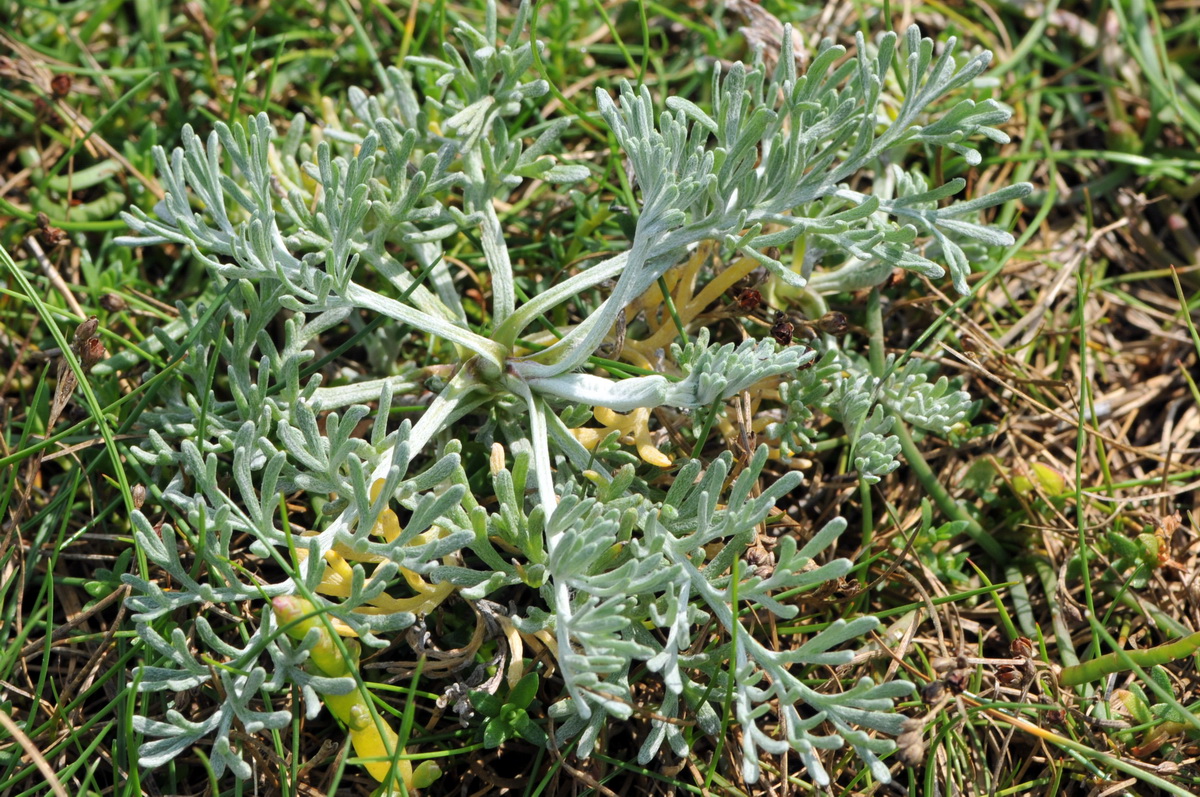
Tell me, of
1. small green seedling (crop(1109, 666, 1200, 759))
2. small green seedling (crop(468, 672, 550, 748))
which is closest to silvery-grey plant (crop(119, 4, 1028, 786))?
small green seedling (crop(468, 672, 550, 748))

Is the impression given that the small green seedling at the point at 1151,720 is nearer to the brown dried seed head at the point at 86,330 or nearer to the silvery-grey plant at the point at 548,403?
the silvery-grey plant at the point at 548,403

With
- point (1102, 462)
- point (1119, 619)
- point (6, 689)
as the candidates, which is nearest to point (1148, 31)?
point (1102, 462)

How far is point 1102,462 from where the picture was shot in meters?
3.32

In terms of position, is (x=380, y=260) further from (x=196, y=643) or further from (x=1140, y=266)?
(x=1140, y=266)

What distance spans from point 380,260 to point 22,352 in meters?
1.34

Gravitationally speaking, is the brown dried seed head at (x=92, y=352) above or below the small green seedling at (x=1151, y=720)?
above

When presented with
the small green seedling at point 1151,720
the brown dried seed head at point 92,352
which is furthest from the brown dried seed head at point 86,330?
the small green seedling at point 1151,720

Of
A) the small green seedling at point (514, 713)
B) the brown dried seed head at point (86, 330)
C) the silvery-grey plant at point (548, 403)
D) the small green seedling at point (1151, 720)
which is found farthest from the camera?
the brown dried seed head at point (86, 330)

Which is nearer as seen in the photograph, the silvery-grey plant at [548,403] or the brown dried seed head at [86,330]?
the silvery-grey plant at [548,403]

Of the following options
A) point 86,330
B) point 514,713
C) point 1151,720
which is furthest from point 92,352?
point 1151,720

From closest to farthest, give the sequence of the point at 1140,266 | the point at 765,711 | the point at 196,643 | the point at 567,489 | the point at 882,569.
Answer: the point at 765,711 < the point at 567,489 < the point at 196,643 < the point at 882,569 < the point at 1140,266

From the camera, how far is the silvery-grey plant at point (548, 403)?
96.7 inches

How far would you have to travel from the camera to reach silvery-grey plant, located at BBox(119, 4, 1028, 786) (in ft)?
8.06

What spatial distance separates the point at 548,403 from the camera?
3.00 meters
